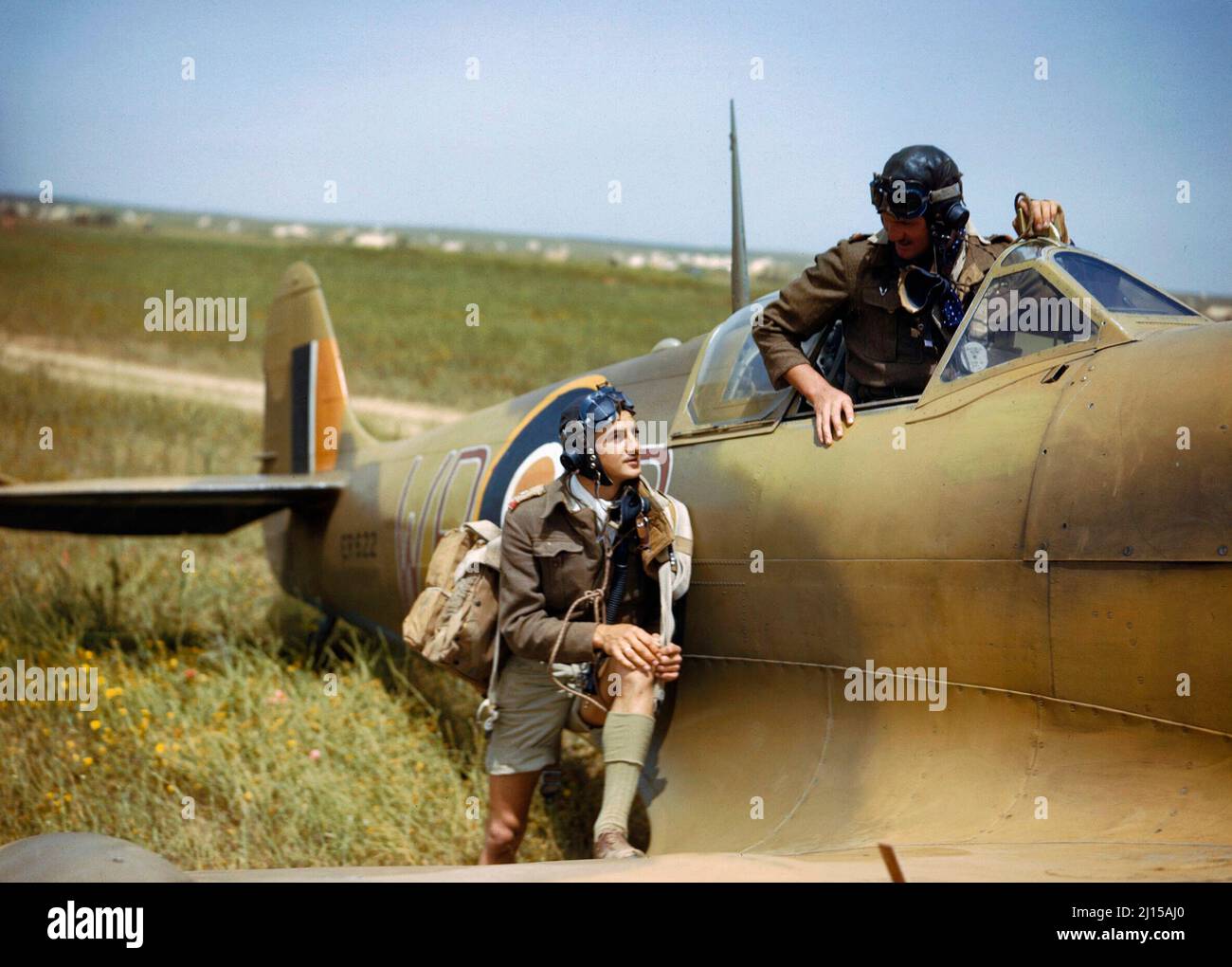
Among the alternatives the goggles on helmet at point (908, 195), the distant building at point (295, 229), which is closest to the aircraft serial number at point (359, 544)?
the goggles on helmet at point (908, 195)

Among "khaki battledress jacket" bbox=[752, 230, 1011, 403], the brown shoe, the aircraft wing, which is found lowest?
the brown shoe

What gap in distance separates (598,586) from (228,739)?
294 centimetres

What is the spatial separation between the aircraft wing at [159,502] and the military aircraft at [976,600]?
142 inches

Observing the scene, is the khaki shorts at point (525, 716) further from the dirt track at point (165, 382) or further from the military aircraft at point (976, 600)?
the dirt track at point (165, 382)

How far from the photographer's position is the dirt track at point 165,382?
20391 mm

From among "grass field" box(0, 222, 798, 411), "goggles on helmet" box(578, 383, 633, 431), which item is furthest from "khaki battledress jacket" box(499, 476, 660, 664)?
"grass field" box(0, 222, 798, 411)

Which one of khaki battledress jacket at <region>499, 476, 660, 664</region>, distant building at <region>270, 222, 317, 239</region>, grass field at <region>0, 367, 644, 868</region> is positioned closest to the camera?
khaki battledress jacket at <region>499, 476, 660, 664</region>

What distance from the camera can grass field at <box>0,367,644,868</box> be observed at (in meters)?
5.33

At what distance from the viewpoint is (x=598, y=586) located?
4191 mm

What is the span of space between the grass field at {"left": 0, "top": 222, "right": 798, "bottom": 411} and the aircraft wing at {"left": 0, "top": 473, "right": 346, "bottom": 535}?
10310 mm

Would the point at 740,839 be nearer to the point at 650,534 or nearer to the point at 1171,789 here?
the point at 650,534

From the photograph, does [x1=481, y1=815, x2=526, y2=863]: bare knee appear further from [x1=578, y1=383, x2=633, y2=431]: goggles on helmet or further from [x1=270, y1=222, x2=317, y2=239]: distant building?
[x1=270, y1=222, x2=317, y2=239]: distant building
